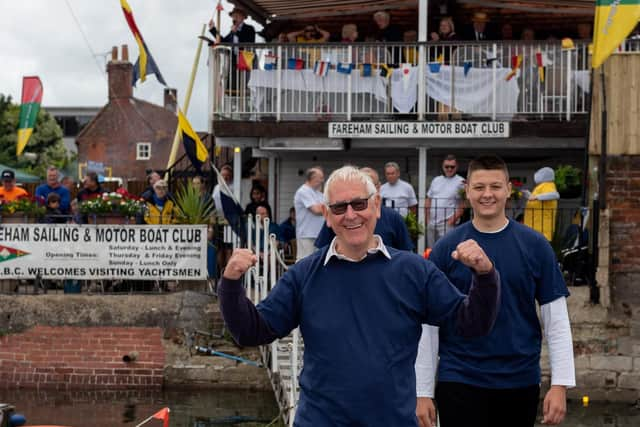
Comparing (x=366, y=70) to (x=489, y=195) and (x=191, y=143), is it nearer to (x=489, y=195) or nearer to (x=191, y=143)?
(x=191, y=143)

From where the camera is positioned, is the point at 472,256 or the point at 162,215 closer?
the point at 472,256

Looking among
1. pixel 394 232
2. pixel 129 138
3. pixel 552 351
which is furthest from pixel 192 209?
pixel 129 138

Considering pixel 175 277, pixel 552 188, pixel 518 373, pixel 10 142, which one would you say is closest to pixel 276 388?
pixel 175 277

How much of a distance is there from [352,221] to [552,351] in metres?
1.66

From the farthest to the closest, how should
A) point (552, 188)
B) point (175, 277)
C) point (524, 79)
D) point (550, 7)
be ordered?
1. point (550, 7)
2. point (524, 79)
3. point (175, 277)
4. point (552, 188)

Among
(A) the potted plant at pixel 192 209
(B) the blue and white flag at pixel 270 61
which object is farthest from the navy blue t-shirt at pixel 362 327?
(B) the blue and white flag at pixel 270 61

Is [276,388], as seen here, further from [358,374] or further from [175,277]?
[358,374]

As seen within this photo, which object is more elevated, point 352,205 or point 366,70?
point 366,70

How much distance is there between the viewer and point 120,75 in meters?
57.4

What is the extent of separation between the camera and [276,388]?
508 inches

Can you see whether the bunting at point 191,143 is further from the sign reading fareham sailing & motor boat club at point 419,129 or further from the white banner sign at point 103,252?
the sign reading fareham sailing & motor boat club at point 419,129

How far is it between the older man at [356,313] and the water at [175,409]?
824 cm

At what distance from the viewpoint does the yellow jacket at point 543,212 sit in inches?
591

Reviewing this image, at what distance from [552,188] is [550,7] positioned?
5.48 metres
